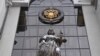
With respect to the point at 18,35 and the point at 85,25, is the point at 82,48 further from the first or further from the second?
the point at 18,35

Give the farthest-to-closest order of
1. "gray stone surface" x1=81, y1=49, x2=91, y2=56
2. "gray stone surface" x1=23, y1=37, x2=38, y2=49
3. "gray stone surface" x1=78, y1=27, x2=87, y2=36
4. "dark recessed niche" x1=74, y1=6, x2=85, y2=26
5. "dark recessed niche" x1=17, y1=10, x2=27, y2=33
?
1. "dark recessed niche" x1=74, y1=6, x2=85, y2=26
2. "dark recessed niche" x1=17, y1=10, x2=27, y2=33
3. "gray stone surface" x1=78, y1=27, x2=87, y2=36
4. "gray stone surface" x1=23, y1=37, x2=38, y2=49
5. "gray stone surface" x1=81, y1=49, x2=91, y2=56

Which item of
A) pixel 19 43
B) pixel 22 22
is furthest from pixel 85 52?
pixel 22 22

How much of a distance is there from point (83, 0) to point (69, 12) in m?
1.30

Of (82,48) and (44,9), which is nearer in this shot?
(82,48)

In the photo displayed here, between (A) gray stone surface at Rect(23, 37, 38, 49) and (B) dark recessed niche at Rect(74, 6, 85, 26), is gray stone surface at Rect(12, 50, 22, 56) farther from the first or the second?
(B) dark recessed niche at Rect(74, 6, 85, 26)

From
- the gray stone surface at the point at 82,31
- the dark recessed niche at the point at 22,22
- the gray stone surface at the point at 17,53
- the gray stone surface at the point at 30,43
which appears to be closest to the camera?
the gray stone surface at the point at 17,53

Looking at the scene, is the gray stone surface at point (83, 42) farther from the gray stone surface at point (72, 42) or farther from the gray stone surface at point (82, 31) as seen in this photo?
the gray stone surface at point (82, 31)

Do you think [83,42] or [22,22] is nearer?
[83,42]

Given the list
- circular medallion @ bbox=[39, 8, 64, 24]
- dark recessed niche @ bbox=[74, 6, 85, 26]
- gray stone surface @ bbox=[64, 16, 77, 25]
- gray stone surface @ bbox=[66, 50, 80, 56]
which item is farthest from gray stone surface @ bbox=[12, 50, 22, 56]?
dark recessed niche @ bbox=[74, 6, 85, 26]

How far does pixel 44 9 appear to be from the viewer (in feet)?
74.0

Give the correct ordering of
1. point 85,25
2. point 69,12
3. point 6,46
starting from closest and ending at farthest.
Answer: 1. point 6,46
2. point 85,25
3. point 69,12

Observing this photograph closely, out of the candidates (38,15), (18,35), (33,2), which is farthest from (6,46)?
(33,2)

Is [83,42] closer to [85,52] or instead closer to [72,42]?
[72,42]

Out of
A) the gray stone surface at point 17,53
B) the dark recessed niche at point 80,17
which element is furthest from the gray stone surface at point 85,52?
the gray stone surface at point 17,53
